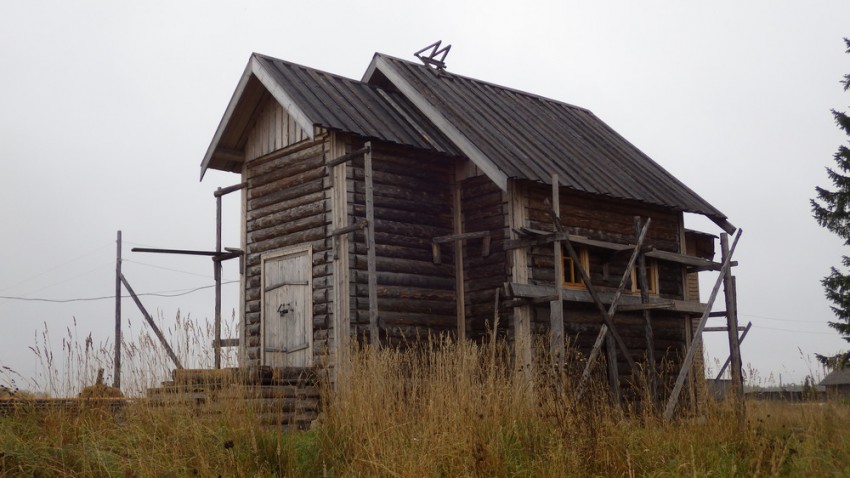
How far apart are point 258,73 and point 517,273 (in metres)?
5.31

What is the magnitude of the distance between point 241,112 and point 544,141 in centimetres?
533

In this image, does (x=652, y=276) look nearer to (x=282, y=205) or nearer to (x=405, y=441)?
(x=282, y=205)

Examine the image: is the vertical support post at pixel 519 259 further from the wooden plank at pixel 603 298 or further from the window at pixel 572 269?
the window at pixel 572 269

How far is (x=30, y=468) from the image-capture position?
791cm

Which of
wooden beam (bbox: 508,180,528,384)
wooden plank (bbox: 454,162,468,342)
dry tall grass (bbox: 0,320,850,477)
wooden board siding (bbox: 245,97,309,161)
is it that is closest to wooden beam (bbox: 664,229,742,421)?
wooden beam (bbox: 508,180,528,384)

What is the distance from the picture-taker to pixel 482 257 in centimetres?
1423

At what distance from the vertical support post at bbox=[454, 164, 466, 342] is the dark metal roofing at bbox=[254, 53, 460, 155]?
737 mm

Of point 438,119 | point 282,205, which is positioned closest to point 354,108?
point 438,119

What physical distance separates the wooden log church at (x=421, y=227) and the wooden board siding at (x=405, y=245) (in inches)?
0.9

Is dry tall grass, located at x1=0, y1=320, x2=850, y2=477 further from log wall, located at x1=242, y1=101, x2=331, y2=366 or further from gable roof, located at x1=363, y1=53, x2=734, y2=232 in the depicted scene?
gable roof, located at x1=363, y1=53, x2=734, y2=232

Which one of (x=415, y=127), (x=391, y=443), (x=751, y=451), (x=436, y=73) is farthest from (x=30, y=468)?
(x=436, y=73)

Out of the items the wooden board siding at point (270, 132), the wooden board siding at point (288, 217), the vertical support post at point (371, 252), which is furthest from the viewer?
the wooden board siding at point (270, 132)

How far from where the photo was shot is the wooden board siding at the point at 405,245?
13445 millimetres

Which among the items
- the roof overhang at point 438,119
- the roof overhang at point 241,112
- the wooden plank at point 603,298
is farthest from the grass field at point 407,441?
the roof overhang at point 241,112
